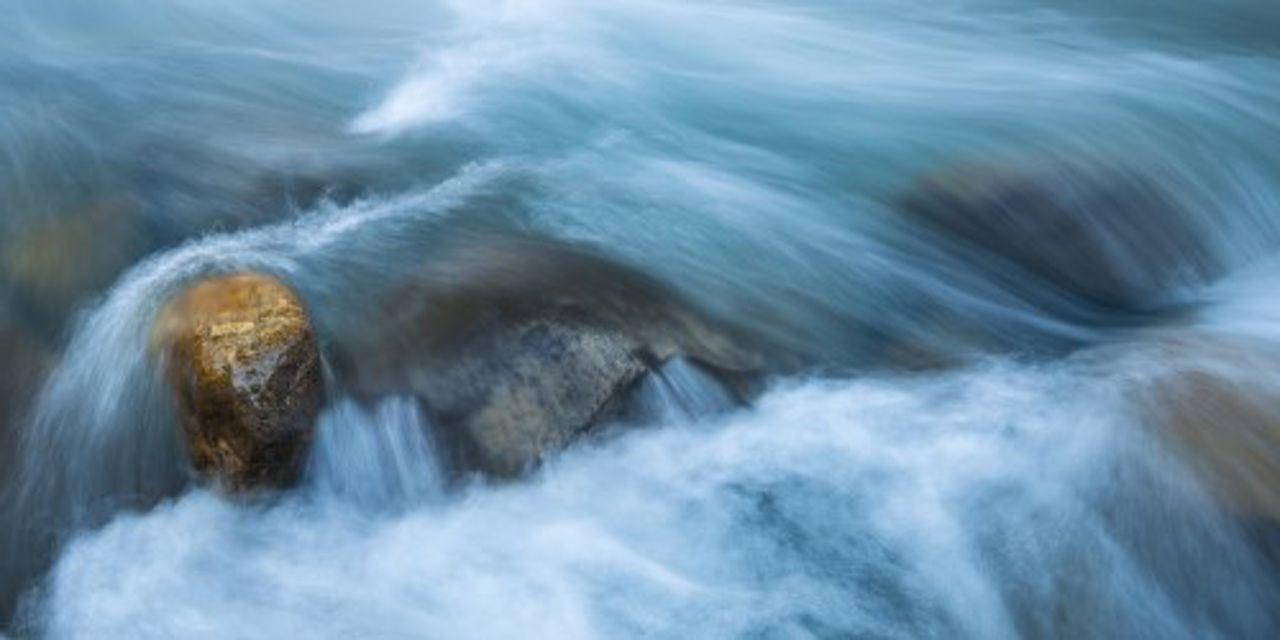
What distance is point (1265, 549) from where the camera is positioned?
5.22 metres

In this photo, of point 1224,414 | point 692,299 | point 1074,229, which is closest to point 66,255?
point 692,299

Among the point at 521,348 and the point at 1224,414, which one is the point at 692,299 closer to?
the point at 521,348

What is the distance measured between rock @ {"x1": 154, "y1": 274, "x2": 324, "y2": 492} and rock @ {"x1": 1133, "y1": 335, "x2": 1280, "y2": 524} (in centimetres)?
448

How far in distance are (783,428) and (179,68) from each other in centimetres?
687

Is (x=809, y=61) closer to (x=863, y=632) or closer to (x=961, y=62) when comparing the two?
(x=961, y=62)

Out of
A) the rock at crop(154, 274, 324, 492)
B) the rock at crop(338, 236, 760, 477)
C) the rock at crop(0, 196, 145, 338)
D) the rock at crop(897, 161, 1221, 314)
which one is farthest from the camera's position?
the rock at crop(897, 161, 1221, 314)

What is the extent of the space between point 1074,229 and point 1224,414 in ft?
7.12

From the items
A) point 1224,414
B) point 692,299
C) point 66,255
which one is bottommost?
point 66,255

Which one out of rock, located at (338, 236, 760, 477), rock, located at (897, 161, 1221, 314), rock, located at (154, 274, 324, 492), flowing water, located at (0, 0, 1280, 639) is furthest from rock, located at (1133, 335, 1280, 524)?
rock, located at (154, 274, 324, 492)

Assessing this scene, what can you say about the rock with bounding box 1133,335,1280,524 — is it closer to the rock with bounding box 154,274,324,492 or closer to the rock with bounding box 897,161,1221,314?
the rock with bounding box 897,161,1221,314

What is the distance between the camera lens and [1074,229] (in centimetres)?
753

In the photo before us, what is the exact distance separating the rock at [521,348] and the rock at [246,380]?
57 centimetres

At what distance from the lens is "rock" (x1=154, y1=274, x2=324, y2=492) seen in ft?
17.0

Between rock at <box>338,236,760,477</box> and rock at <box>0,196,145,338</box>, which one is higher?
rock at <box>338,236,760,477</box>
